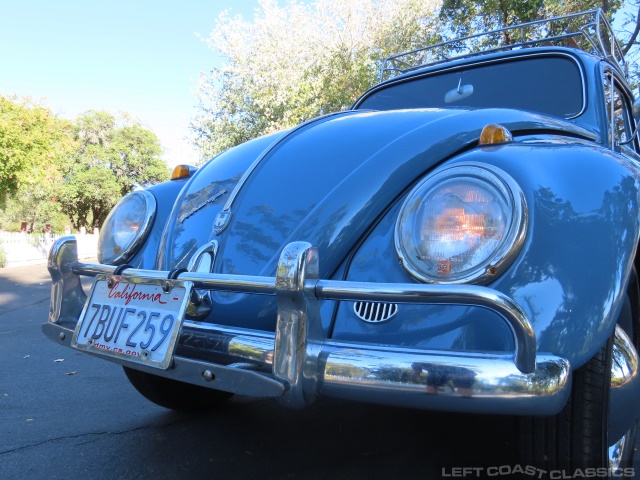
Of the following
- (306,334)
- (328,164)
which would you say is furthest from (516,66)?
(306,334)

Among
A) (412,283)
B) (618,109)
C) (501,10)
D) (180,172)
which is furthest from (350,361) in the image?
(501,10)

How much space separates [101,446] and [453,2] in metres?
12.1

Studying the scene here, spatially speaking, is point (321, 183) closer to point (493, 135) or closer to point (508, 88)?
point (493, 135)

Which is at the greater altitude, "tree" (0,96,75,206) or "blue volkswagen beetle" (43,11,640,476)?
"tree" (0,96,75,206)

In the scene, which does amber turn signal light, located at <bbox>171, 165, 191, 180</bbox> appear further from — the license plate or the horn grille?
the horn grille

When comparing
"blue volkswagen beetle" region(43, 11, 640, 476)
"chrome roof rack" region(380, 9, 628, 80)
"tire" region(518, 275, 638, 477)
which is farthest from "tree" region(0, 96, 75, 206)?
"tire" region(518, 275, 638, 477)

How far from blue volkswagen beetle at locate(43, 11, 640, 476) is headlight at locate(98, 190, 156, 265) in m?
0.20

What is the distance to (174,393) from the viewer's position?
2.71 meters

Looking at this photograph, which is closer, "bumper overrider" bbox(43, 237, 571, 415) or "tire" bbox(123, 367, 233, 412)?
"bumper overrider" bbox(43, 237, 571, 415)

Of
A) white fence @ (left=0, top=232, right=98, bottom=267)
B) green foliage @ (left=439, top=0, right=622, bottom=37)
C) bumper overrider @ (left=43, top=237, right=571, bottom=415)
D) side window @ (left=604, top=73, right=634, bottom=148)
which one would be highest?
green foliage @ (left=439, top=0, right=622, bottom=37)

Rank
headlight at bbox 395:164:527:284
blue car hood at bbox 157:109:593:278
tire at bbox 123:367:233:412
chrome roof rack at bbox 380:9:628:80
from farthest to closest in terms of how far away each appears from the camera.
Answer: chrome roof rack at bbox 380:9:628:80 < tire at bbox 123:367:233:412 < blue car hood at bbox 157:109:593:278 < headlight at bbox 395:164:527:284

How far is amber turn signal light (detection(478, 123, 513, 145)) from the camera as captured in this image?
164cm

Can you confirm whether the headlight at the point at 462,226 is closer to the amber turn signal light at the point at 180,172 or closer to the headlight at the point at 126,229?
the headlight at the point at 126,229

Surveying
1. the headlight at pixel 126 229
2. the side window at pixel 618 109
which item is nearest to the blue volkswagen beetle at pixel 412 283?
the headlight at pixel 126 229
